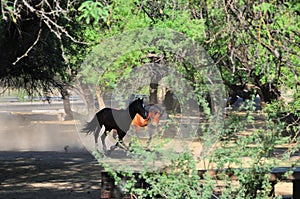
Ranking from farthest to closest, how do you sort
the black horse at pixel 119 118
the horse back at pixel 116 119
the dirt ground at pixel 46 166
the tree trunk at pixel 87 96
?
the tree trunk at pixel 87 96, the horse back at pixel 116 119, the black horse at pixel 119 118, the dirt ground at pixel 46 166

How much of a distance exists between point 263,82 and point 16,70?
8547mm

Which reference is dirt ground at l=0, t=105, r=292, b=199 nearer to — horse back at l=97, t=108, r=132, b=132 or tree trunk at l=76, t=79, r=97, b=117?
horse back at l=97, t=108, r=132, b=132

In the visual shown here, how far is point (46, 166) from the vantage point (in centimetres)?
1991

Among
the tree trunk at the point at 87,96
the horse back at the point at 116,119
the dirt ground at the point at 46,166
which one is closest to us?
the dirt ground at the point at 46,166

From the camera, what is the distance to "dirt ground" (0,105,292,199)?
47.4 ft

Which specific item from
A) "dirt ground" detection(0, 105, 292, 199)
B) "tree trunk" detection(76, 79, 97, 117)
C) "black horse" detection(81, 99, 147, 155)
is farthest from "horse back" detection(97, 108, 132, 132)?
"tree trunk" detection(76, 79, 97, 117)

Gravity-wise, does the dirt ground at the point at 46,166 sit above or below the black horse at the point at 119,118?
below

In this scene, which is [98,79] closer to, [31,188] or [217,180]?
[31,188]

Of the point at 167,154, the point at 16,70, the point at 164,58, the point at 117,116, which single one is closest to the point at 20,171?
the point at 117,116

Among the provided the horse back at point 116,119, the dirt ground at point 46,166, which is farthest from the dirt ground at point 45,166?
the horse back at point 116,119

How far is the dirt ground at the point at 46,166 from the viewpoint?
47.4 feet

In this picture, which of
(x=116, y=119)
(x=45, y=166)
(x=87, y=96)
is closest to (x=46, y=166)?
(x=45, y=166)

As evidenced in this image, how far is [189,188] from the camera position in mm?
7129

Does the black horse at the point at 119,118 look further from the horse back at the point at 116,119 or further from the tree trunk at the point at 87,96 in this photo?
the tree trunk at the point at 87,96
